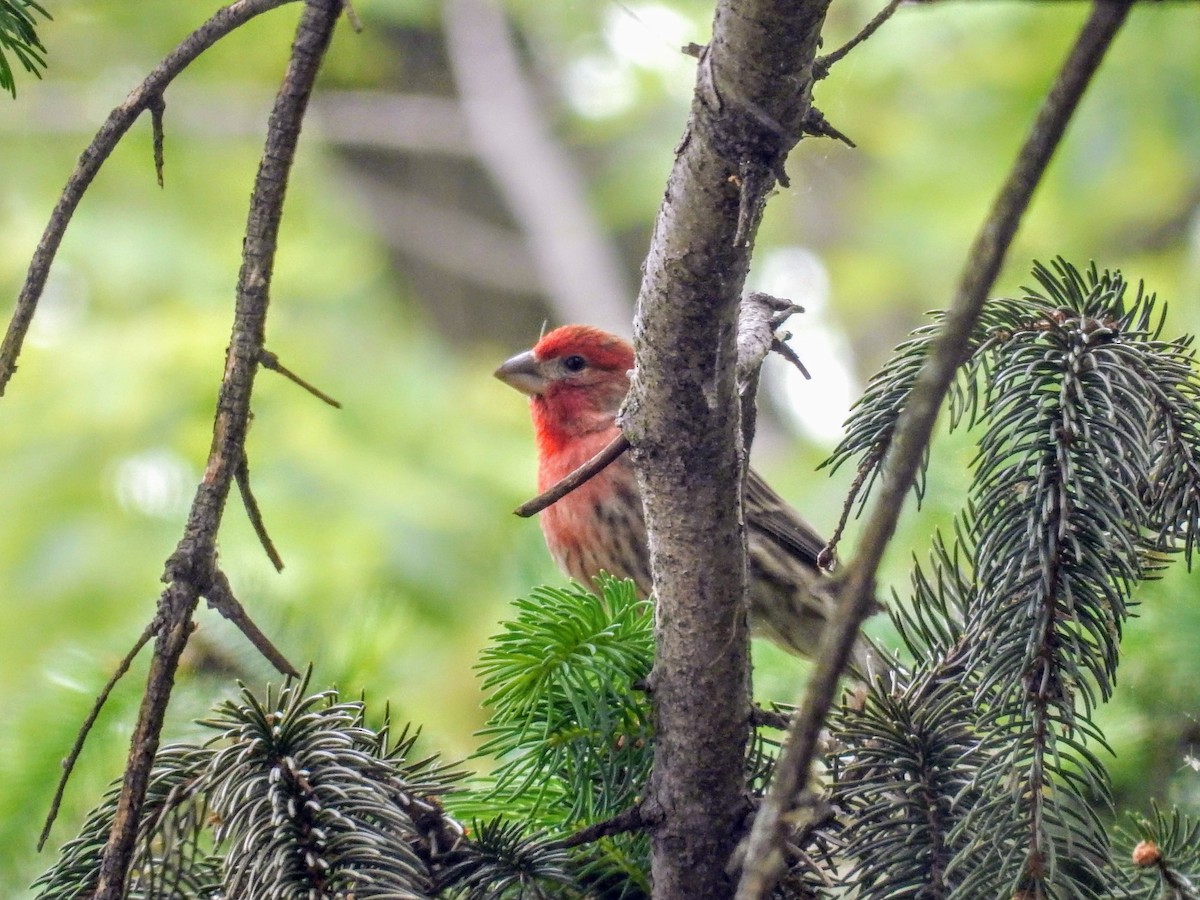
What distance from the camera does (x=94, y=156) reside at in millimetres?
1521

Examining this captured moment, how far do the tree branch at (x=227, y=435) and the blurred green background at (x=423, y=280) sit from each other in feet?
3.23

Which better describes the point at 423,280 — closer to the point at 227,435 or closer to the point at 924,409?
the point at 227,435

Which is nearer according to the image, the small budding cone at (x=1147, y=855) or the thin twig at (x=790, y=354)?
the small budding cone at (x=1147, y=855)

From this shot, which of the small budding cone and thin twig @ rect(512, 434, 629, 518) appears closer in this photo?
thin twig @ rect(512, 434, 629, 518)

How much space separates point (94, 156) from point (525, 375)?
247 cm

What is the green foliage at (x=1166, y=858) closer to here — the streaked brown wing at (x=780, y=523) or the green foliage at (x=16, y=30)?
the green foliage at (x=16, y=30)

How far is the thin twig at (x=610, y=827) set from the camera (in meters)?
1.60

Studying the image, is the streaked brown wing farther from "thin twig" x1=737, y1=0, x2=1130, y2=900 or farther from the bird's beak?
"thin twig" x1=737, y1=0, x2=1130, y2=900

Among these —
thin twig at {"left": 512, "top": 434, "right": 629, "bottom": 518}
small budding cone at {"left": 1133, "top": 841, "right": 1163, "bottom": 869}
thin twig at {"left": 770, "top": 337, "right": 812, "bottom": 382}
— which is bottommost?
small budding cone at {"left": 1133, "top": 841, "right": 1163, "bottom": 869}

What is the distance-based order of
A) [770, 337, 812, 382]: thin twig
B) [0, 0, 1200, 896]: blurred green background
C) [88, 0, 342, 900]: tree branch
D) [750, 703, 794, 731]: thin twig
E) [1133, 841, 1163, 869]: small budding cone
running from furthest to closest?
[0, 0, 1200, 896]: blurred green background
[770, 337, 812, 382]: thin twig
[750, 703, 794, 731]: thin twig
[1133, 841, 1163, 869]: small budding cone
[88, 0, 342, 900]: tree branch

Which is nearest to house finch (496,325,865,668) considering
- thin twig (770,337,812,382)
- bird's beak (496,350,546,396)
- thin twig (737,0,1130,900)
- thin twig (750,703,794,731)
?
bird's beak (496,350,546,396)

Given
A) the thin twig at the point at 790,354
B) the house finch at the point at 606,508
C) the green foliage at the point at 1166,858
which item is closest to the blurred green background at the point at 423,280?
the house finch at the point at 606,508

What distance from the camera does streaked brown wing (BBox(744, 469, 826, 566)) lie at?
3799mm

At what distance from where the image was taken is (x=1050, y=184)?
698 cm
